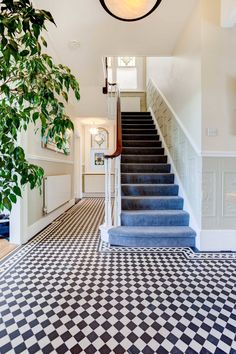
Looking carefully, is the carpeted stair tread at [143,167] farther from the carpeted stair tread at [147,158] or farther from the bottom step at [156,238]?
the bottom step at [156,238]

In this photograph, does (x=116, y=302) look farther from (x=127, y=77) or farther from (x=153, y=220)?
(x=127, y=77)

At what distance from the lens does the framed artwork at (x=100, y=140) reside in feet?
24.1

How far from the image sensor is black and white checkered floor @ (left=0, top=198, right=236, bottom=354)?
3.94ft

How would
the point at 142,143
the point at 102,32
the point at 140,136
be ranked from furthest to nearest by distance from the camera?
1. the point at 140,136
2. the point at 142,143
3. the point at 102,32

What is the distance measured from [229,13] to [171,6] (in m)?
0.65

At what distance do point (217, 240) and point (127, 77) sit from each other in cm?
637

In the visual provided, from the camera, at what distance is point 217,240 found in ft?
8.20

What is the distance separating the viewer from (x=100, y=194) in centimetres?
712

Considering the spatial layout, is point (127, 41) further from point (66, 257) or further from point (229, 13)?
point (66, 257)

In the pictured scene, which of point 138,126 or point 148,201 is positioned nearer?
point 148,201

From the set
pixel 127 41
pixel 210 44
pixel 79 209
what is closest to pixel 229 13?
pixel 210 44

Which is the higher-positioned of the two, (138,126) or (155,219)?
(138,126)

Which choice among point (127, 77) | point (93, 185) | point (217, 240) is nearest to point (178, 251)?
point (217, 240)

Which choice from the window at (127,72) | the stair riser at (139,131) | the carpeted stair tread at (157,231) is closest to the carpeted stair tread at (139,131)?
the stair riser at (139,131)
